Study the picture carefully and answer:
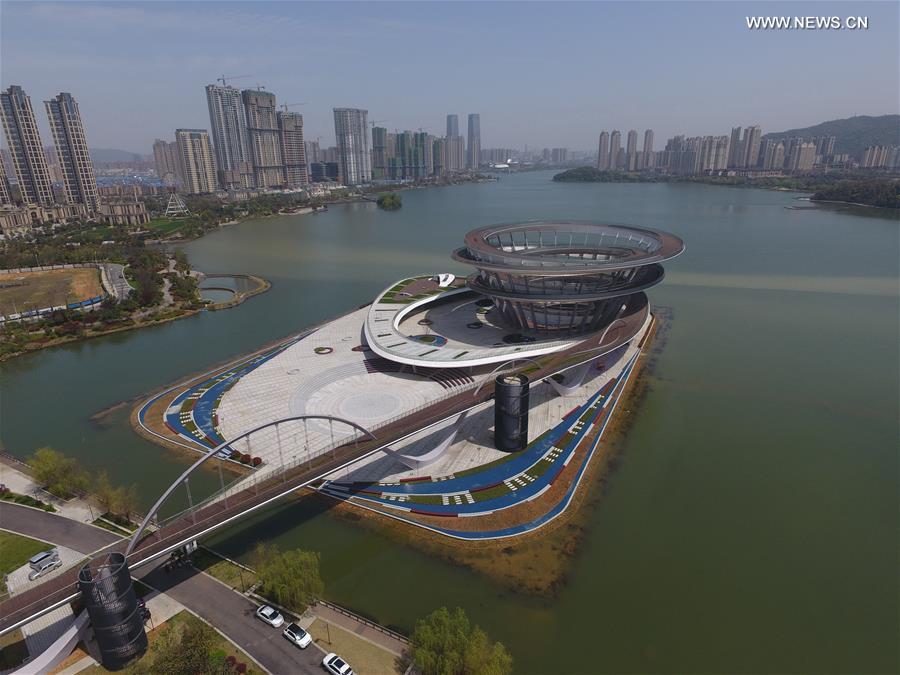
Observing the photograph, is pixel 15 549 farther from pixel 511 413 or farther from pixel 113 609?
pixel 511 413

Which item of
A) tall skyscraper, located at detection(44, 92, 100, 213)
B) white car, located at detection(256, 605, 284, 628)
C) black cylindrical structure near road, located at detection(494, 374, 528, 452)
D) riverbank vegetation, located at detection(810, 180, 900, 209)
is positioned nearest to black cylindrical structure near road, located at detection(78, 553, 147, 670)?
white car, located at detection(256, 605, 284, 628)

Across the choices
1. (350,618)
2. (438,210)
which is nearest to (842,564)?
(350,618)

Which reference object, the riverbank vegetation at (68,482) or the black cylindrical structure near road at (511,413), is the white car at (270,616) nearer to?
the riverbank vegetation at (68,482)

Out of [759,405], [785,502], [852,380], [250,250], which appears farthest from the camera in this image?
[250,250]

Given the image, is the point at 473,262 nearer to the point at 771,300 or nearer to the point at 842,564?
the point at 842,564

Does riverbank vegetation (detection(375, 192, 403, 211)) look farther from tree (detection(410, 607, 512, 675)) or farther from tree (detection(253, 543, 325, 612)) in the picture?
tree (detection(410, 607, 512, 675))

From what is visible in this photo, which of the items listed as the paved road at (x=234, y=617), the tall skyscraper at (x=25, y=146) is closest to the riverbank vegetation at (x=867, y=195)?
the paved road at (x=234, y=617)
